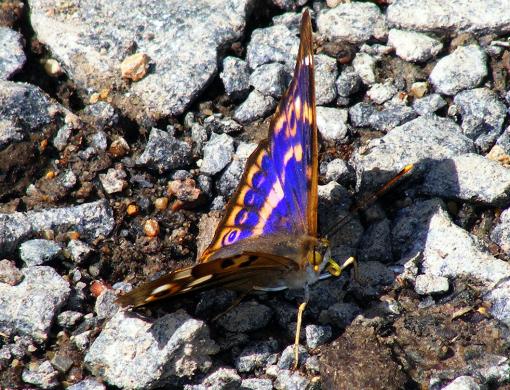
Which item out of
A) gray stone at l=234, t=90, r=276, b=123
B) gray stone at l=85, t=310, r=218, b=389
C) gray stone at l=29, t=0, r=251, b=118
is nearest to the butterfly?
gray stone at l=85, t=310, r=218, b=389

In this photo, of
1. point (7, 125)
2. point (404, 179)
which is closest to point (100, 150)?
point (7, 125)

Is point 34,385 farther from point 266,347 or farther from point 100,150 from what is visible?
point 100,150

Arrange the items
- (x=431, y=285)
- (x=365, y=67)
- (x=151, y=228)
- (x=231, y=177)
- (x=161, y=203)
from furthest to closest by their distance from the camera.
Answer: (x=365, y=67) < (x=231, y=177) < (x=161, y=203) < (x=151, y=228) < (x=431, y=285)

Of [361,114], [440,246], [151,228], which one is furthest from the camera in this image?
[361,114]

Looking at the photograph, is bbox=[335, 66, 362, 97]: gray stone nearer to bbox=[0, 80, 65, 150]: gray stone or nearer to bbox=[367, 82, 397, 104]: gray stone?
bbox=[367, 82, 397, 104]: gray stone

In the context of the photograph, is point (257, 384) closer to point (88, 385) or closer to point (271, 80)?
point (88, 385)

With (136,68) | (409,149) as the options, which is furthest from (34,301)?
(409,149)

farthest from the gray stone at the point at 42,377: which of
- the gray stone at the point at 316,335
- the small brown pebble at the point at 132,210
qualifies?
the gray stone at the point at 316,335
